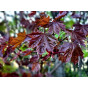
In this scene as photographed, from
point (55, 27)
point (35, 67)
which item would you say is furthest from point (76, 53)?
point (35, 67)

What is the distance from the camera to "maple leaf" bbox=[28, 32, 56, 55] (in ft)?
1.69

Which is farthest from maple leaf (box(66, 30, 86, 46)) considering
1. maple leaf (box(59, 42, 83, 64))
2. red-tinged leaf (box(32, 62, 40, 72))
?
red-tinged leaf (box(32, 62, 40, 72))

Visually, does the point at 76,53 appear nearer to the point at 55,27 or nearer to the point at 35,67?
the point at 55,27

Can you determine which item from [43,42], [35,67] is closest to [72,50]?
[43,42]

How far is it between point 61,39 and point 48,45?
14 cm

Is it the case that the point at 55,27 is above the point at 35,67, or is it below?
above

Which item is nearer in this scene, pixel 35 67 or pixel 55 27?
pixel 55 27

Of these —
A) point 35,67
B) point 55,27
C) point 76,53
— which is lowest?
point 35,67

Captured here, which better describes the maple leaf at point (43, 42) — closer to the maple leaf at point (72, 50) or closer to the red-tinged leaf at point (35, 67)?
the maple leaf at point (72, 50)

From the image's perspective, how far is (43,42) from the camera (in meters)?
0.53
